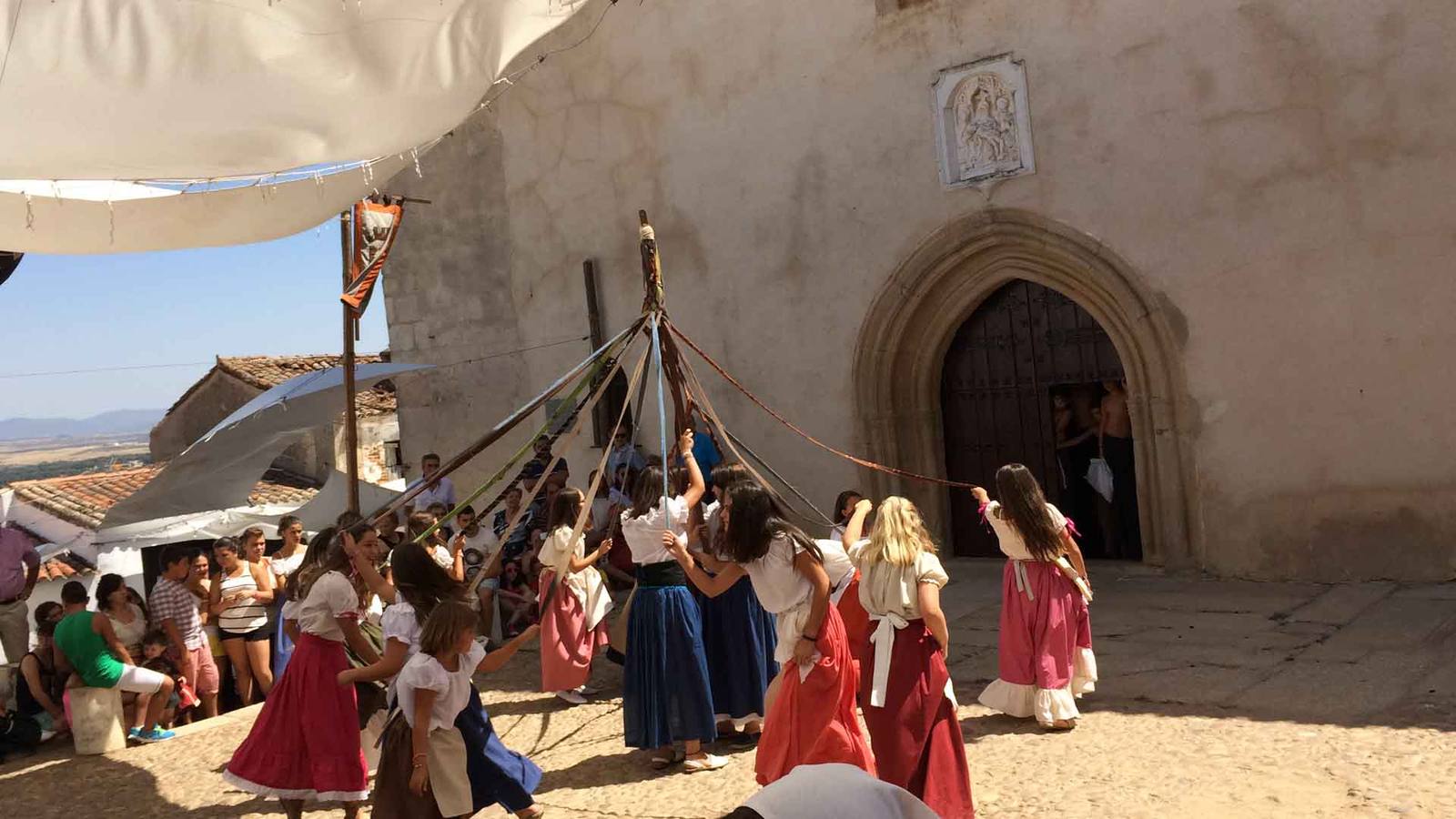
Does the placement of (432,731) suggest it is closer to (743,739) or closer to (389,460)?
(743,739)

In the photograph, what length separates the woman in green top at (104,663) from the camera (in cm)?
722

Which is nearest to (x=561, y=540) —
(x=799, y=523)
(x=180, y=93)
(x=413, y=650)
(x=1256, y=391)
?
(x=413, y=650)

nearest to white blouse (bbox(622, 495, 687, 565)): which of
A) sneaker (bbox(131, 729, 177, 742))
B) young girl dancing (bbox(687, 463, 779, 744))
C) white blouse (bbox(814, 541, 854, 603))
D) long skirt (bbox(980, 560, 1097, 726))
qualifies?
young girl dancing (bbox(687, 463, 779, 744))

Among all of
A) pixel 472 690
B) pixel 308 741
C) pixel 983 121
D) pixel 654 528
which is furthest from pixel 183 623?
pixel 983 121

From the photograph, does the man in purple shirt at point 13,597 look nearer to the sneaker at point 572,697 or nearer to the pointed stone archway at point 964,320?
the sneaker at point 572,697

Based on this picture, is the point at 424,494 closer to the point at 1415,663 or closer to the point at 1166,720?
the point at 1166,720

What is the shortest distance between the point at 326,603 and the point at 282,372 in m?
16.4

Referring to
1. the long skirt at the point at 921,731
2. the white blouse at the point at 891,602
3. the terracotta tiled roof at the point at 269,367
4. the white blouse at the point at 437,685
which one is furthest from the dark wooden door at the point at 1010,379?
the terracotta tiled roof at the point at 269,367

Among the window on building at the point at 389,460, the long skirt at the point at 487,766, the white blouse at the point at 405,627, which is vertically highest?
the window on building at the point at 389,460

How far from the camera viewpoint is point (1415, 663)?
6.24 metres

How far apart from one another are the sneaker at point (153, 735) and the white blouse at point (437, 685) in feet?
12.4

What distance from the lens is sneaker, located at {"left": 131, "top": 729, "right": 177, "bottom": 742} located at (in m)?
7.43

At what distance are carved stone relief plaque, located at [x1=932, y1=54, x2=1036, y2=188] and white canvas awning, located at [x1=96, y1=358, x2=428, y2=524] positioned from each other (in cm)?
569

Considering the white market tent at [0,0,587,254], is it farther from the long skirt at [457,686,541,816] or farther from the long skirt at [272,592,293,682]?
the long skirt at [272,592,293,682]
